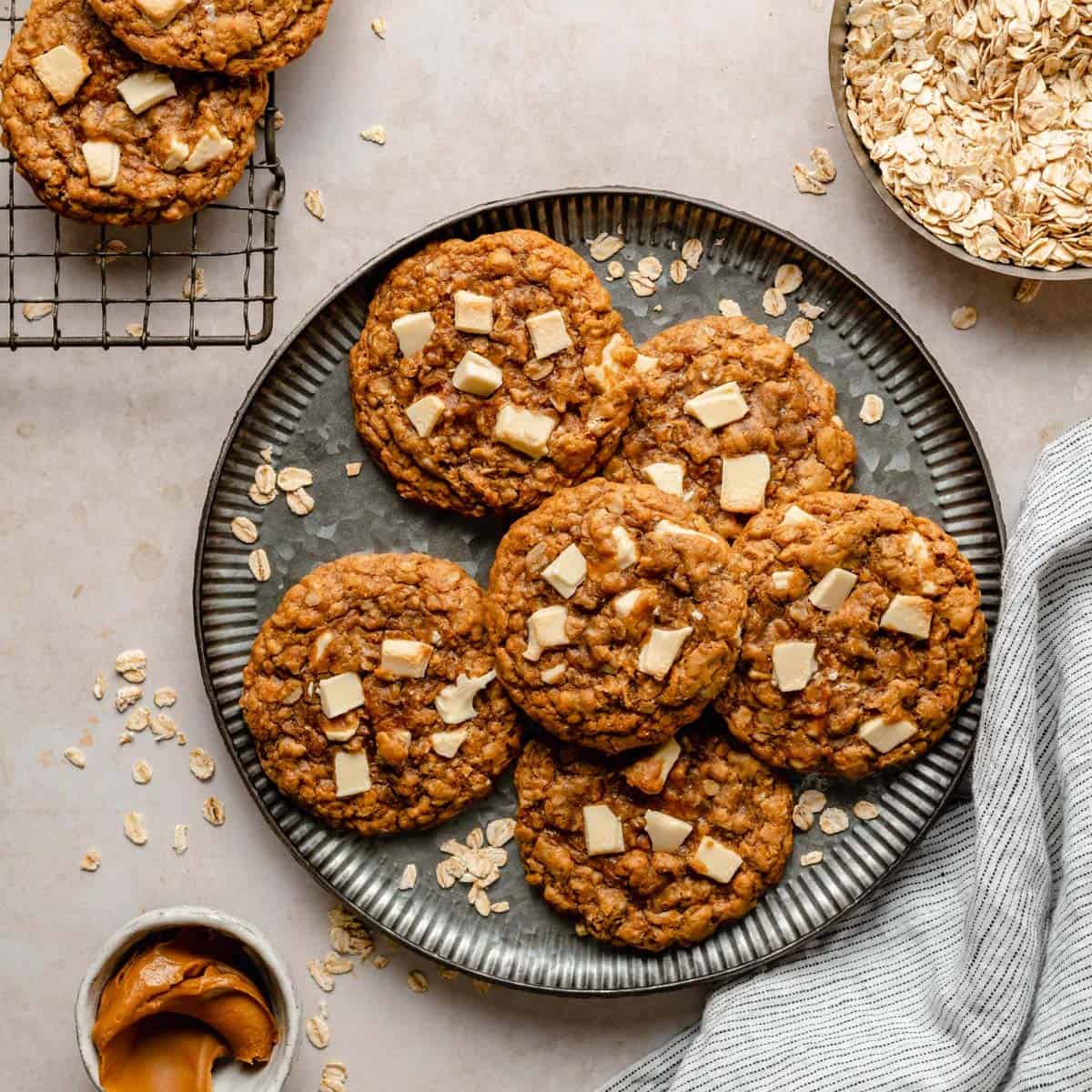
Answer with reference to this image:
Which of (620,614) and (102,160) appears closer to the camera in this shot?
(620,614)

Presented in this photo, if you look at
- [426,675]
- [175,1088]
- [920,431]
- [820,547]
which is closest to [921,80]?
[920,431]

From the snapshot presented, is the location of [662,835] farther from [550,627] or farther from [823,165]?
[823,165]

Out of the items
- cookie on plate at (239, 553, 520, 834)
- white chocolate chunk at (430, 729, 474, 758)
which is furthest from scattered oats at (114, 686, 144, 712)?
white chocolate chunk at (430, 729, 474, 758)

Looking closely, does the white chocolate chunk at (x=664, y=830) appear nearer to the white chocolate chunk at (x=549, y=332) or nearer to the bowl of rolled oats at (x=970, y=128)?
the white chocolate chunk at (x=549, y=332)

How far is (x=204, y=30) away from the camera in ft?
6.82

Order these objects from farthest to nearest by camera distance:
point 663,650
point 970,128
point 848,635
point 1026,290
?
point 1026,290 → point 970,128 → point 848,635 → point 663,650

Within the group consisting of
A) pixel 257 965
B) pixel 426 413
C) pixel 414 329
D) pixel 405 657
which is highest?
pixel 414 329

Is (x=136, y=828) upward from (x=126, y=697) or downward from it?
downward

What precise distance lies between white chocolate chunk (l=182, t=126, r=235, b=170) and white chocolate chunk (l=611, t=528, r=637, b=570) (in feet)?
3.09

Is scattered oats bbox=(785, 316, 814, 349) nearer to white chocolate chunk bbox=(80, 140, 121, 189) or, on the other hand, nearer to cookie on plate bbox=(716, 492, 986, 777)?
cookie on plate bbox=(716, 492, 986, 777)

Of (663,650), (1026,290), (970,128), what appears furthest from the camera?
(1026,290)

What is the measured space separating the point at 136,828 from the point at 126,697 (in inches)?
9.8

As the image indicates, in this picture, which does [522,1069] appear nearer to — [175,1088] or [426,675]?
[175,1088]

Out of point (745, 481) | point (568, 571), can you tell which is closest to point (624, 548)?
point (568, 571)
